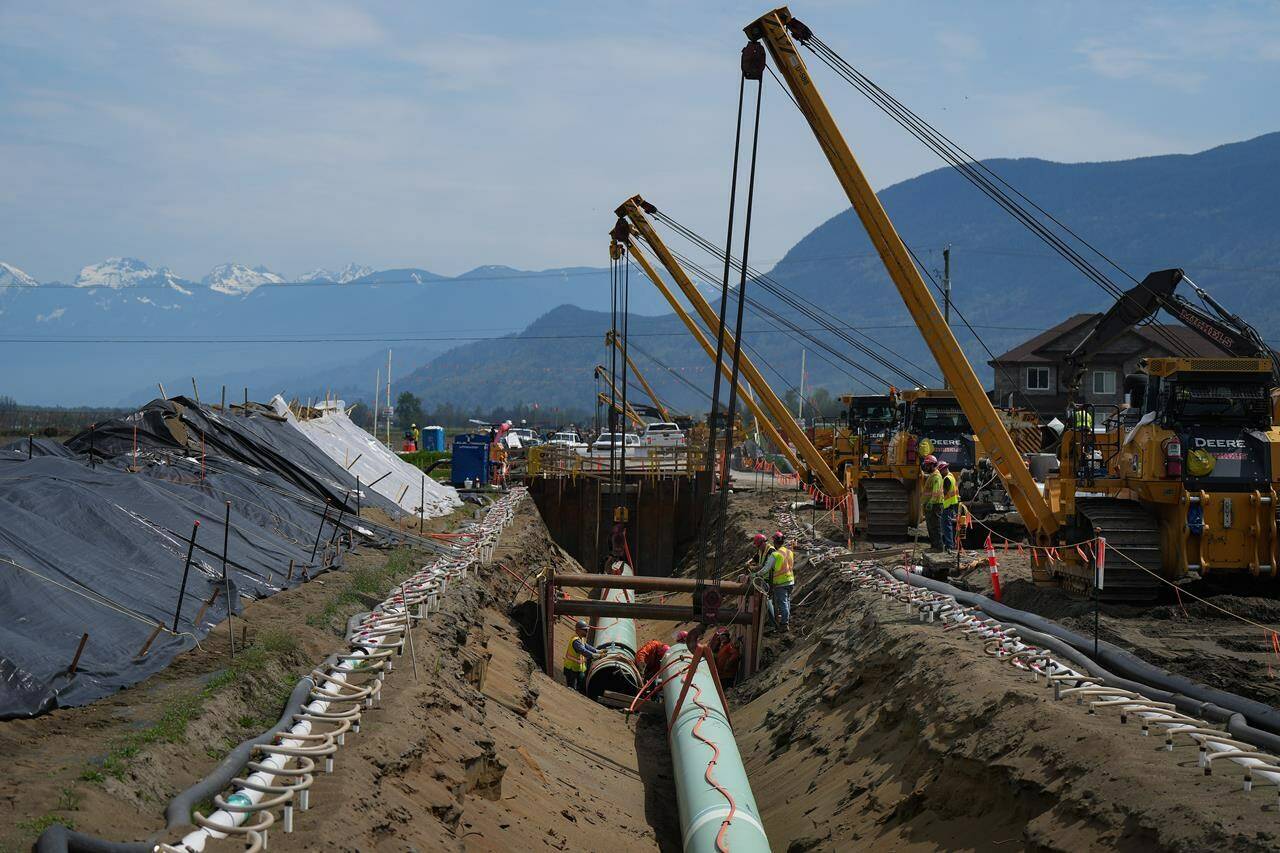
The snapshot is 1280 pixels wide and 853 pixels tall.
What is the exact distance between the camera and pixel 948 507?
23.0m

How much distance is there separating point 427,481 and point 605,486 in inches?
223

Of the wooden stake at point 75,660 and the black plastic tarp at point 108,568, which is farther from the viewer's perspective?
the black plastic tarp at point 108,568

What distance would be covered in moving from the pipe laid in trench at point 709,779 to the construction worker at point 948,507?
23.2ft

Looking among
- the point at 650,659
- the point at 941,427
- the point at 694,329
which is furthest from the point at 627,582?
the point at 694,329

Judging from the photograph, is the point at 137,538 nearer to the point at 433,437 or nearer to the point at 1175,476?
the point at 1175,476

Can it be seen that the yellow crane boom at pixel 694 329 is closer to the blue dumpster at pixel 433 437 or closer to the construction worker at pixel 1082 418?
the construction worker at pixel 1082 418

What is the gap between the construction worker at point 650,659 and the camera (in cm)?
2148

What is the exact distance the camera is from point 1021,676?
477 inches

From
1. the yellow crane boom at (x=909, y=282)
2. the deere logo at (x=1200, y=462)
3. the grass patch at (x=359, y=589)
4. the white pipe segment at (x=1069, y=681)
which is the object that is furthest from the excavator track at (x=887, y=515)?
the deere logo at (x=1200, y=462)

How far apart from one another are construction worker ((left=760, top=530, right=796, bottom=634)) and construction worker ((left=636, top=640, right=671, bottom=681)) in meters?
2.02

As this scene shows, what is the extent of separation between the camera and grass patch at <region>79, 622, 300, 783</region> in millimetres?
8453

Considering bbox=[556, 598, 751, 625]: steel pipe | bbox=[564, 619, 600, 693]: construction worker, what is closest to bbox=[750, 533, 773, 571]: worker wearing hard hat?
bbox=[556, 598, 751, 625]: steel pipe

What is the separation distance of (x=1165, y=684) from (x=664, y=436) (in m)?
56.8

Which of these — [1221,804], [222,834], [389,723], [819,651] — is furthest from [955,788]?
[819,651]
